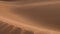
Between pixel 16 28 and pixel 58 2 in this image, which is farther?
pixel 58 2

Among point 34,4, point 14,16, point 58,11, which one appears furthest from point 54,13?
point 14,16

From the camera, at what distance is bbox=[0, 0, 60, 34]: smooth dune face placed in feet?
2.66

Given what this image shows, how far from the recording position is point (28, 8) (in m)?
0.85

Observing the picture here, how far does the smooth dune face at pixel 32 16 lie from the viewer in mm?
809

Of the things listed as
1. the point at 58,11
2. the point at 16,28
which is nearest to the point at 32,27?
the point at 16,28

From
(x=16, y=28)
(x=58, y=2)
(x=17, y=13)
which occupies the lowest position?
(x=16, y=28)

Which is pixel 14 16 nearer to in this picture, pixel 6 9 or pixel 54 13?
pixel 6 9

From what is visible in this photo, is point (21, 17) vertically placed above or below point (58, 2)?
below

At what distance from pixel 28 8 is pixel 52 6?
0.16m

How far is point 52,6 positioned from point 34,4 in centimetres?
12

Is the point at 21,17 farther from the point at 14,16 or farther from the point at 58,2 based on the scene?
the point at 58,2

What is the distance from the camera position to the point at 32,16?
847 mm

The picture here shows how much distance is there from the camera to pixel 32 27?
0.81 m

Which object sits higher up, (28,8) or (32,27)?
(28,8)
